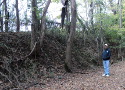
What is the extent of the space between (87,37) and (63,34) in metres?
4.74

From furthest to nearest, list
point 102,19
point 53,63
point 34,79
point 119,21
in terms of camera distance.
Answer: point 119,21, point 102,19, point 53,63, point 34,79

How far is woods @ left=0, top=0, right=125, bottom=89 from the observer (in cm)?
1019

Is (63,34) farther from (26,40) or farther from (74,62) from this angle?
(26,40)

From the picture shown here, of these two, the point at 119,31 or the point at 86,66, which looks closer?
the point at 86,66

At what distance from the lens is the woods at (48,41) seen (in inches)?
401

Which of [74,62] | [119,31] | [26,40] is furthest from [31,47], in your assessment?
[119,31]

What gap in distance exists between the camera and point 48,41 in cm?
1490

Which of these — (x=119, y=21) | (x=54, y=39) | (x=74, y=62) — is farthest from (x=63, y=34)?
(x=119, y=21)

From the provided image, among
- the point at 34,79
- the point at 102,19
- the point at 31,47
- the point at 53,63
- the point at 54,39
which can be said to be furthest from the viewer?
the point at 102,19

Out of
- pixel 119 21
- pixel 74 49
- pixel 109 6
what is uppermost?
pixel 109 6

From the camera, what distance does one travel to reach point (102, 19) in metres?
19.6

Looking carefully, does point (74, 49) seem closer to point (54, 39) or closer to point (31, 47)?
point (54, 39)

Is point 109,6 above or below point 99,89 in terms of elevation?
above

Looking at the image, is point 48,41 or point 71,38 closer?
point 71,38
